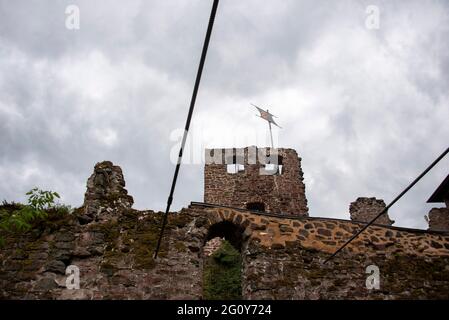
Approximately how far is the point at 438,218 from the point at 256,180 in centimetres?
833

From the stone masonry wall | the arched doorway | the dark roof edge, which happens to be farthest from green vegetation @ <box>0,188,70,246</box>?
the dark roof edge

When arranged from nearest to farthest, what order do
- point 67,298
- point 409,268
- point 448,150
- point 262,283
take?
point 448,150, point 67,298, point 262,283, point 409,268

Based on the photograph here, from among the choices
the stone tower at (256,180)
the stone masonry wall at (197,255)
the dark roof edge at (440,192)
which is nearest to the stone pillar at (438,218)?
the dark roof edge at (440,192)

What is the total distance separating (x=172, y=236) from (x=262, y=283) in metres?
1.83

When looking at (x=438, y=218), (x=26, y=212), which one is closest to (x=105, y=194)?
(x=26, y=212)

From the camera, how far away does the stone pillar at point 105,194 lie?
8.02 metres

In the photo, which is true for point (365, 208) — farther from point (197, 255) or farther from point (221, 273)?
point (197, 255)

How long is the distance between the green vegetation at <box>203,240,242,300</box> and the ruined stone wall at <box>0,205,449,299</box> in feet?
29.5

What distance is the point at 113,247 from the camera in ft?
24.9

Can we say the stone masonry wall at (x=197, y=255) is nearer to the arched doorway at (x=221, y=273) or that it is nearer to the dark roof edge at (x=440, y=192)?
the dark roof edge at (x=440, y=192)

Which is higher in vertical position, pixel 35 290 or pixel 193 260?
pixel 193 260
